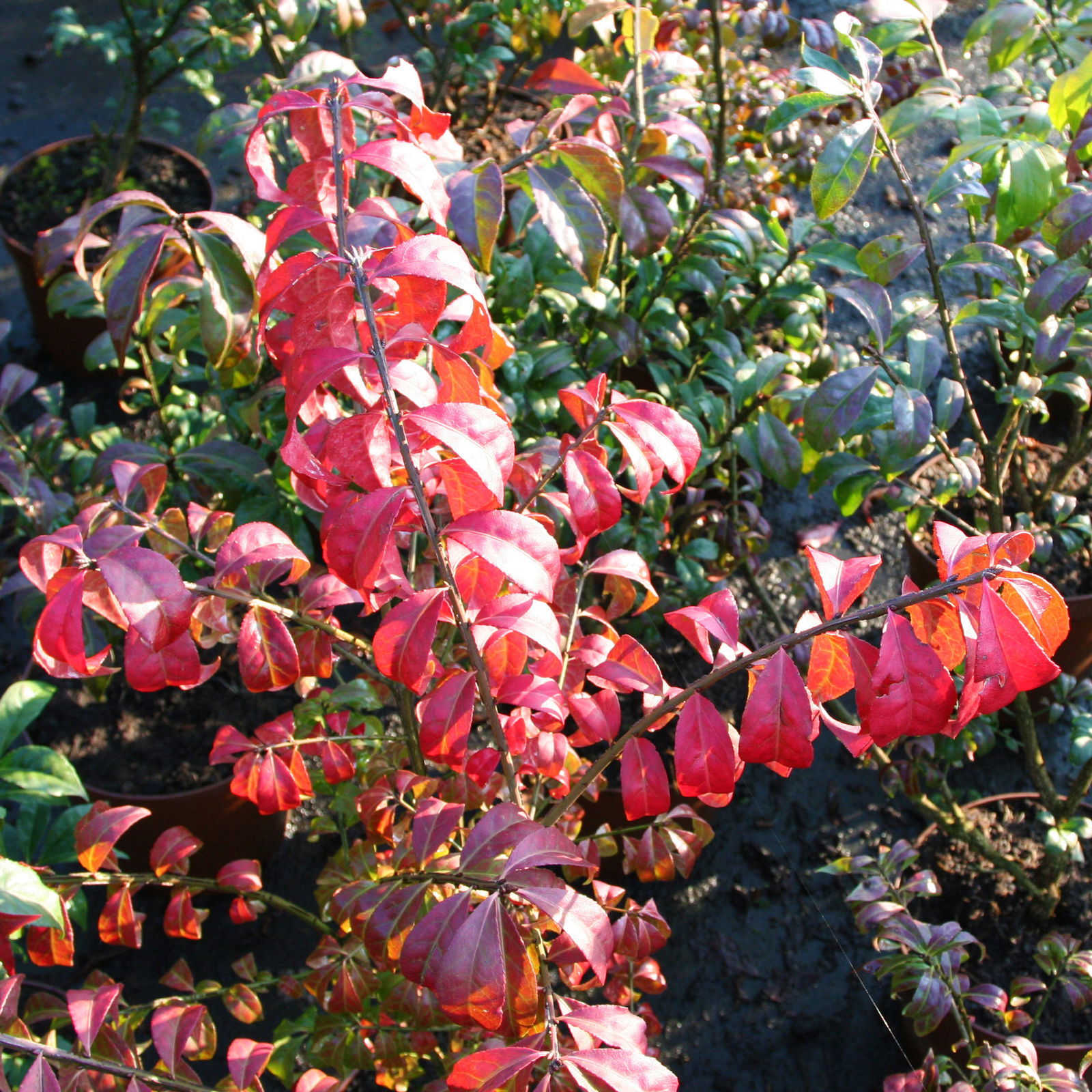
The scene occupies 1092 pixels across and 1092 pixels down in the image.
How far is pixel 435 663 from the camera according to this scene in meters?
1.13

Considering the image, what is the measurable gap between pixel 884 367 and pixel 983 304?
18 cm

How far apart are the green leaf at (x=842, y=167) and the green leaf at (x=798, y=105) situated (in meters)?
0.04

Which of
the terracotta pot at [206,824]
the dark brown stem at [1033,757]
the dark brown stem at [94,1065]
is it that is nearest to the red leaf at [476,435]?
the dark brown stem at [94,1065]

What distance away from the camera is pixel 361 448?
0.85 m

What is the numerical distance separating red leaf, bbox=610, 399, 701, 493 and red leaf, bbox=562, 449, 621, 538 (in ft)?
0.18

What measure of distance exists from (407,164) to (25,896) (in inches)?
29.7

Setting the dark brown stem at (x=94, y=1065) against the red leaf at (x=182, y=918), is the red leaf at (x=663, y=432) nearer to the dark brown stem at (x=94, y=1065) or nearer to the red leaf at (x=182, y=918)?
the dark brown stem at (x=94, y=1065)

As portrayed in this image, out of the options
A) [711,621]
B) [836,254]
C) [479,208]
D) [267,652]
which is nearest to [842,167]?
[836,254]

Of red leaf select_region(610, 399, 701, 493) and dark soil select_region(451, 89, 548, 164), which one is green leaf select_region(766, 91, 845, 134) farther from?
dark soil select_region(451, 89, 548, 164)

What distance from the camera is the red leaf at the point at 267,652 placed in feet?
3.38

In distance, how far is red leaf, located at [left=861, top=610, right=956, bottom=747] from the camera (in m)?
0.77

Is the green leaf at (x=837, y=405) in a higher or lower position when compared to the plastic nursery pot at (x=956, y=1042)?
higher

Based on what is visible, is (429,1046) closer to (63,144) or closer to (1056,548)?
(1056,548)

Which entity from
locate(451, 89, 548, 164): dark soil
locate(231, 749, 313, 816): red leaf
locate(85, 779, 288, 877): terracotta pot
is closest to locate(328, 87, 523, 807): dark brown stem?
locate(231, 749, 313, 816): red leaf
